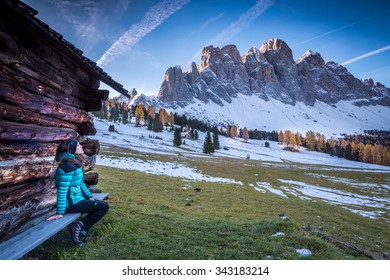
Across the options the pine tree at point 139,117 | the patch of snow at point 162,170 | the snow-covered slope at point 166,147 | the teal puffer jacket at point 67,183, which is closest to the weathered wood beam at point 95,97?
the teal puffer jacket at point 67,183

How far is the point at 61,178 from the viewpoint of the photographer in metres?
5.29

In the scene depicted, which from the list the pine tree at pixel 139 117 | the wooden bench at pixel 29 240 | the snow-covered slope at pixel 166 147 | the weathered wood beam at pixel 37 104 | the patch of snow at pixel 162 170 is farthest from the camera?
the pine tree at pixel 139 117

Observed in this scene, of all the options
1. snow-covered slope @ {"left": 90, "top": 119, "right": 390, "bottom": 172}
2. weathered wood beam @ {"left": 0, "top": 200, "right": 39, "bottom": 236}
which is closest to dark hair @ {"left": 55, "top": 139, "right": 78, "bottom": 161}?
weathered wood beam @ {"left": 0, "top": 200, "right": 39, "bottom": 236}

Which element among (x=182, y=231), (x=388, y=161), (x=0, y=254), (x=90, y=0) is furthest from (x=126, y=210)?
(x=388, y=161)

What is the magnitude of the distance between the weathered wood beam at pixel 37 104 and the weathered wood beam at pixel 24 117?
0.39 feet

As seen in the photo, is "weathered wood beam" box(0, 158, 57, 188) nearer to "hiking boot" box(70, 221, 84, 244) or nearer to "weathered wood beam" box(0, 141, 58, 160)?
"weathered wood beam" box(0, 141, 58, 160)

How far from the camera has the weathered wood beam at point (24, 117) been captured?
524 cm

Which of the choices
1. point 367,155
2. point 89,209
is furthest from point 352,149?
point 89,209

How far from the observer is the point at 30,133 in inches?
234

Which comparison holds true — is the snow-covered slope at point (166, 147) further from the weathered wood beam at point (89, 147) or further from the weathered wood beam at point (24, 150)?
the weathered wood beam at point (24, 150)

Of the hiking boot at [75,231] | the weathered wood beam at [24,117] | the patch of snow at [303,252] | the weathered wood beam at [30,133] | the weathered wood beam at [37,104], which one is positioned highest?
the weathered wood beam at [37,104]

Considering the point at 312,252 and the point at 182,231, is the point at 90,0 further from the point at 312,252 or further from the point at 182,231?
the point at 312,252

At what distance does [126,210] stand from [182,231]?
129 inches

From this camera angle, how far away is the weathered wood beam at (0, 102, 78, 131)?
5238mm
